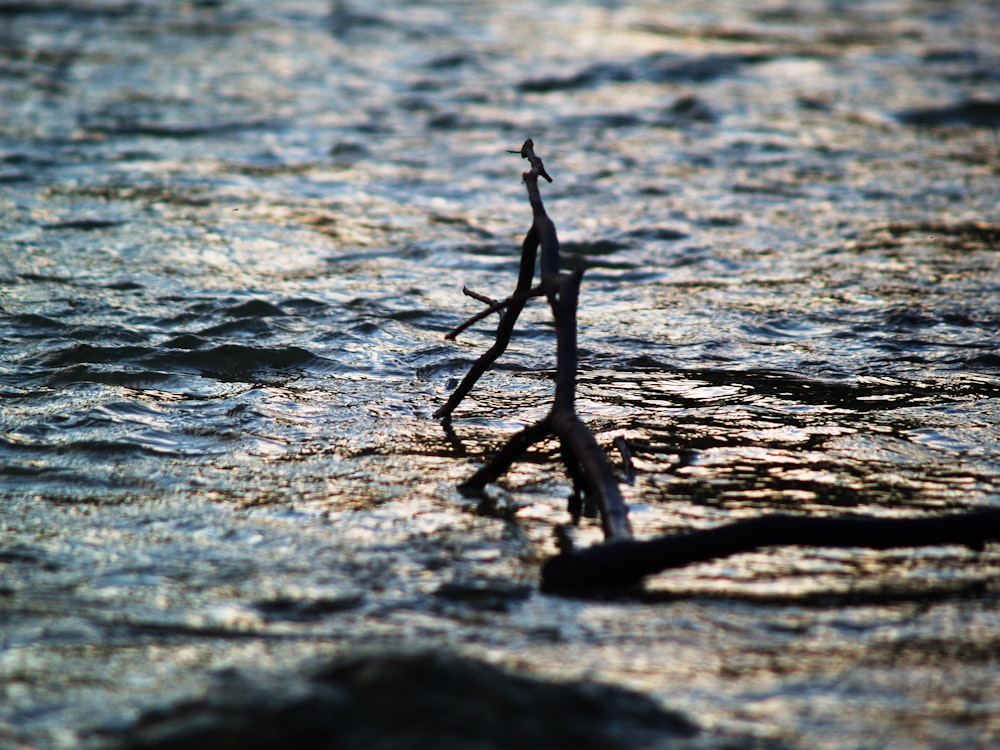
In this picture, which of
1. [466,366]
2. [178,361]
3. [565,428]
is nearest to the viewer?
[565,428]

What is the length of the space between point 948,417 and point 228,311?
10.7 feet

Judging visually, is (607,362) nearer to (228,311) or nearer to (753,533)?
(228,311)

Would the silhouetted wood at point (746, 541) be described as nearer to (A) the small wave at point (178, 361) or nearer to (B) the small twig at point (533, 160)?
(B) the small twig at point (533, 160)

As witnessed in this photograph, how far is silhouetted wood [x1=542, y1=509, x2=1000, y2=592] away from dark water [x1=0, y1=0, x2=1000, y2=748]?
3.4 inches

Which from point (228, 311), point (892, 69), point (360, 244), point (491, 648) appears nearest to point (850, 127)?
point (892, 69)

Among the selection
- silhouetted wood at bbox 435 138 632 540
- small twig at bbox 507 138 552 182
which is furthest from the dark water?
small twig at bbox 507 138 552 182

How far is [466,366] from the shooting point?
4996 millimetres

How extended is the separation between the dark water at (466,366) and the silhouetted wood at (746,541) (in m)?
0.09

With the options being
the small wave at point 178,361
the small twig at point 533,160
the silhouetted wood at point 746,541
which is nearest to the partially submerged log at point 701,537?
the silhouetted wood at point 746,541

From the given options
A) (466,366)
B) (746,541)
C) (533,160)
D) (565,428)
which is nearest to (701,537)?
(746,541)

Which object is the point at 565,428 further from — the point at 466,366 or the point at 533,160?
the point at 466,366

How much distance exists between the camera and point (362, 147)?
9.08 metres

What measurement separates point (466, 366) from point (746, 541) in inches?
94.1

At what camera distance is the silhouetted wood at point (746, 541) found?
277cm
